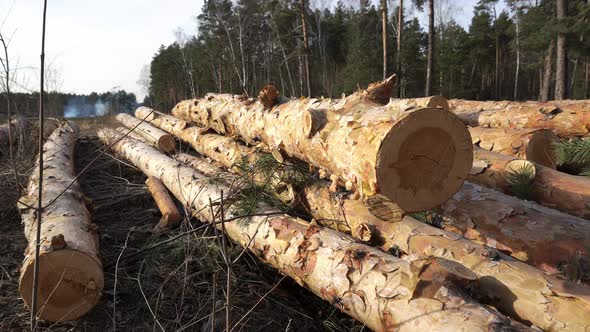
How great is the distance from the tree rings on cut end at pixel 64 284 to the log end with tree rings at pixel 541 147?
398 cm

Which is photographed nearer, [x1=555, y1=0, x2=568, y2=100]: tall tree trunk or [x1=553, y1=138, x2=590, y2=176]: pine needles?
[x1=553, y1=138, x2=590, y2=176]: pine needles

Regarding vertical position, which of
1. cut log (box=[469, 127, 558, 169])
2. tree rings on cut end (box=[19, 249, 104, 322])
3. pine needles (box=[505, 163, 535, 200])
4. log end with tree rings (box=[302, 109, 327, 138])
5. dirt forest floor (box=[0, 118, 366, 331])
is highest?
log end with tree rings (box=[302, 109, 327, 138])

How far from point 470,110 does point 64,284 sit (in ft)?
17.1

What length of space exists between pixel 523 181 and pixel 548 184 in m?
0.20

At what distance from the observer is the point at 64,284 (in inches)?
95.6

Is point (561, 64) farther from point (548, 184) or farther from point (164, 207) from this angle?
point (164, 207)

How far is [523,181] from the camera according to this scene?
311cm

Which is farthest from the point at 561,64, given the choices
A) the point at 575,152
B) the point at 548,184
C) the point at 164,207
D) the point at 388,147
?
the point at 164,207

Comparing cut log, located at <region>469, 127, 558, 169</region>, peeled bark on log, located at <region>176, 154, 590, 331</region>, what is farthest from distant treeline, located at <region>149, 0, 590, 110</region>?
peeled bark on log, located at <region>176, 154, 590, 331</region>

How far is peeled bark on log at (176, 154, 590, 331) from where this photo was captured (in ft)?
5.84

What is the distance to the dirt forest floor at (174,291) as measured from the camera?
2.53 metres

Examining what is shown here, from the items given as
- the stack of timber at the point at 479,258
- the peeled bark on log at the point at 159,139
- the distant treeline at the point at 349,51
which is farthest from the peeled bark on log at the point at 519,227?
the distant treeline at the point at 349,51

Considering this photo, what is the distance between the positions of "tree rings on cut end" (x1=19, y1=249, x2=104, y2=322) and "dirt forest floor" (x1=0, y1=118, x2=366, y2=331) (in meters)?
0.12

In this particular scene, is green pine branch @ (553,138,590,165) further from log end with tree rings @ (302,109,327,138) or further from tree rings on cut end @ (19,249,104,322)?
tree rings on cut end @ (19,249,104,322)
